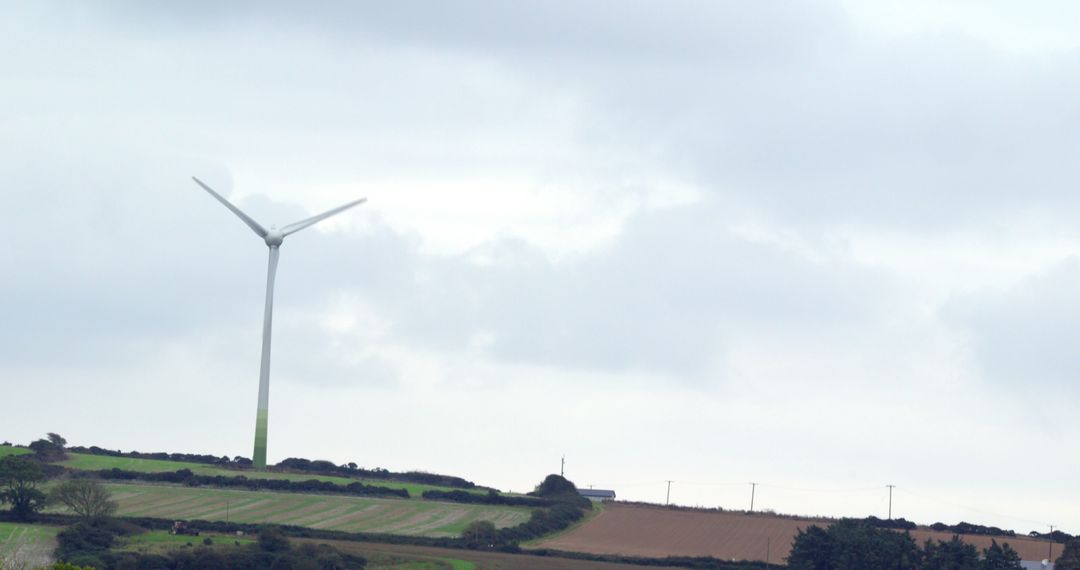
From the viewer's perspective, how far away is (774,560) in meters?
125

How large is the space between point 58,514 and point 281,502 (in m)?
21.2

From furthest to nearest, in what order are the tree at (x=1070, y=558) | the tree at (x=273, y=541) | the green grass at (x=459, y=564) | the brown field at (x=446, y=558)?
the tree at (x=1070, y=558)
the tree at (x=273, y=541)
the brown field at (x=446, y=558)
the green grass at (x=459, y=564)

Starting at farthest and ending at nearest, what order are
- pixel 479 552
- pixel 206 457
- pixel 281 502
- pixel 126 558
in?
pixel 206 457 → pixel 281 502 → pixel 479 552 → pixel 126 558

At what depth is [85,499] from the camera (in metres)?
125

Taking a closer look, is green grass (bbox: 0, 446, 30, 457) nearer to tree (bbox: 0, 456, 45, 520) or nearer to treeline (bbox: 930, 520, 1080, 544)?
tree (bbox: 0, 456, 45, 520)

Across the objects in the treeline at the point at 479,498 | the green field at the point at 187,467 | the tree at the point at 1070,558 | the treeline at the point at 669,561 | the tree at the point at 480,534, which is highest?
the green field at the point at 187,467

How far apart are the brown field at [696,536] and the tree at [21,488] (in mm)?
40150

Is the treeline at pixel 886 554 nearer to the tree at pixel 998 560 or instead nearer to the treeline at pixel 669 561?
the tree at pixel 998 560

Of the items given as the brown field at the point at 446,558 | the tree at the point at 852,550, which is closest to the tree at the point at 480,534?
the brown field at the point at 446,558

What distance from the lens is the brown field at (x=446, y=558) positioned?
354 feet

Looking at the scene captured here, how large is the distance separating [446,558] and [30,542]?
28500 mm

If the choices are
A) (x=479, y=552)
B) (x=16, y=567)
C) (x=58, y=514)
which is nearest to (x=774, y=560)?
(x=479, y=552)

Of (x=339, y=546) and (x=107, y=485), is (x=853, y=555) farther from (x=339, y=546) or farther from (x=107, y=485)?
(x=107, y=485)

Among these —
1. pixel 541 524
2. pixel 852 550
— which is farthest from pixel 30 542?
pixel 852 550
